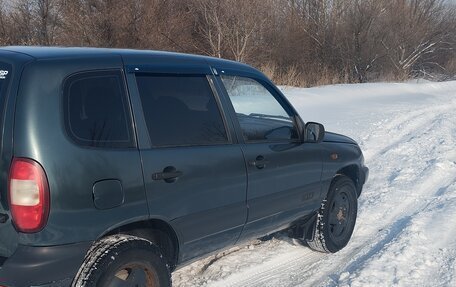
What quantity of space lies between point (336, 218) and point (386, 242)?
0.53m

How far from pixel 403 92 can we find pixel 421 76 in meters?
14.9

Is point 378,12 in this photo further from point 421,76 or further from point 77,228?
point 77,228

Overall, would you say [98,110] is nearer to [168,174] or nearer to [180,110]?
[168,174]

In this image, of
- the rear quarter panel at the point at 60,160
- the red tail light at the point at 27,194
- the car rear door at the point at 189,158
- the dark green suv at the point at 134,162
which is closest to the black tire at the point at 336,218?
the dark green suv at the point at 134,162

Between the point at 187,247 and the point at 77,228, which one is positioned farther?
the point at 187,247

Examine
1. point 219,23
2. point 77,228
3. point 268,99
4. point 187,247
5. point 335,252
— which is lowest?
point 335,252

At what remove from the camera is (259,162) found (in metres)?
4.00

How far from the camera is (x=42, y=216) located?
2.71 metres

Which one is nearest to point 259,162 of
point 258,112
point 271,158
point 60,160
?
point 271,158

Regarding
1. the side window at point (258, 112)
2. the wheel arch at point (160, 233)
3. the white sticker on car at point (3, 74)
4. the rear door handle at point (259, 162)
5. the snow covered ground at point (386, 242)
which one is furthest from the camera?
the snow covered ground at point (386, 242)

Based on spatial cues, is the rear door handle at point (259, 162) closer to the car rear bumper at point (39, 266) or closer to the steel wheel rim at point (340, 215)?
the steel wheel rim at point (340, 215)

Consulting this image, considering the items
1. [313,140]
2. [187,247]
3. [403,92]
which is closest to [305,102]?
[403,92]

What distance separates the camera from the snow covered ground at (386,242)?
438 centimetres

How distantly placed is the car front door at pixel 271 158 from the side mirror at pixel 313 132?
65mm
